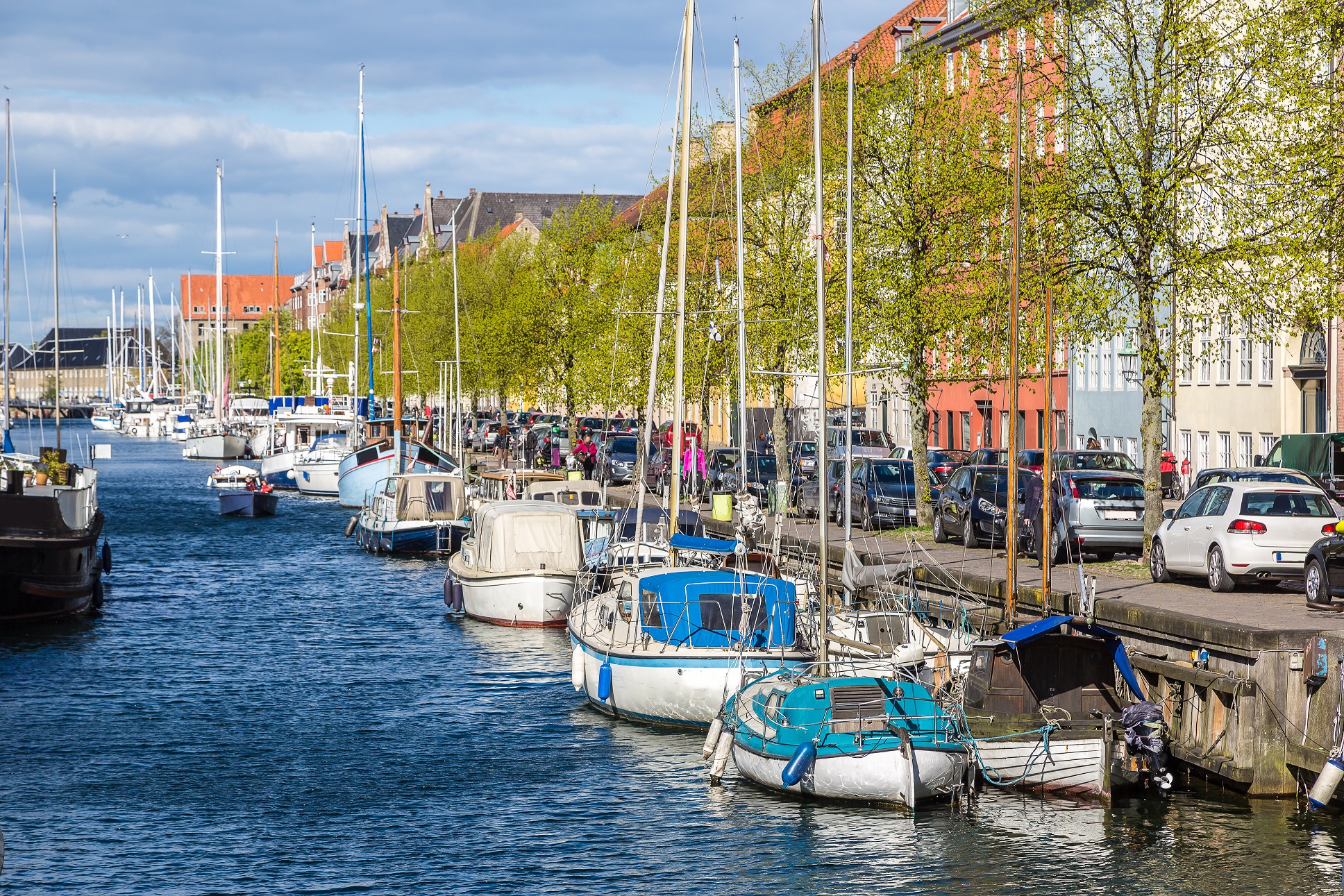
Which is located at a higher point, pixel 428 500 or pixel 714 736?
pixel 428 500

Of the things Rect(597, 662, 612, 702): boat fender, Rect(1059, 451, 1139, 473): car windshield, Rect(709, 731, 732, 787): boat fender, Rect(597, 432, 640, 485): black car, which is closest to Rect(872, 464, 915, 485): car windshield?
Rect(1059, 451, 1139, 473): car windshield

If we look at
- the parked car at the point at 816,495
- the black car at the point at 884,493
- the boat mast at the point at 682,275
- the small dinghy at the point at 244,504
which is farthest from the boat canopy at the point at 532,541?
the small dinghy at the point at 244,504

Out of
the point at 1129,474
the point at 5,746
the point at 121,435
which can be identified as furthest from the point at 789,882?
the point at 121,435

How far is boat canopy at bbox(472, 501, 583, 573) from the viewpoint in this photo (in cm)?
3750

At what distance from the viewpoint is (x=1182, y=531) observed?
28.4m

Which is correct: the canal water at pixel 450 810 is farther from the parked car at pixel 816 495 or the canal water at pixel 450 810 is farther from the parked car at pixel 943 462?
the parked car at pixel 943 462

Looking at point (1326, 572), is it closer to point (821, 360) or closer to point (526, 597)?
point (821, 360)

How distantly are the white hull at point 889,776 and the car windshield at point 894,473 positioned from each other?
23.4 m

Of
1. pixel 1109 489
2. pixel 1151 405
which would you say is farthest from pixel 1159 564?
pixel 1109 489

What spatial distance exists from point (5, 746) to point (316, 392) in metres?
86.1

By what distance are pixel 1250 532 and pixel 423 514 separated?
31.3 metres

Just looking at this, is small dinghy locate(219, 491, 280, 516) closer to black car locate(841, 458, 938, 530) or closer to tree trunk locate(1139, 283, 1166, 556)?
black car locate(841, 458, 938, 530)

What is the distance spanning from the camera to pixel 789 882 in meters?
18.2

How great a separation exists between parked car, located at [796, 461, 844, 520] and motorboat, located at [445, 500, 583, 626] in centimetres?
831
